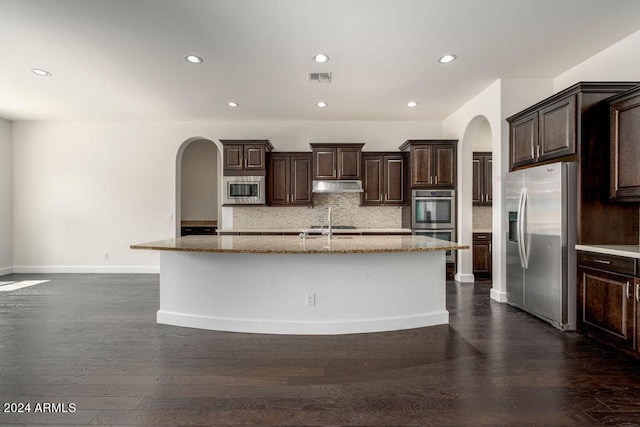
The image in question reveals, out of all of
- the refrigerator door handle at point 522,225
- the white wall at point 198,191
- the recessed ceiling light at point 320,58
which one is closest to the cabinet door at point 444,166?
the refrigerator door handle at point 522,225

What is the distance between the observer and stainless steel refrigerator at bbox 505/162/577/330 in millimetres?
3307

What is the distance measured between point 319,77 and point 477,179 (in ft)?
11.3

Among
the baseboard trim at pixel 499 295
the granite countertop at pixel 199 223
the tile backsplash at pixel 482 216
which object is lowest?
the baseboard trim at pixel 499 295

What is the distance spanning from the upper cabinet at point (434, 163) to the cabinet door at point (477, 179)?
17.9 inches

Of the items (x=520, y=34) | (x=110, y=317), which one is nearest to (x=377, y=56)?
(x=520, y=34)

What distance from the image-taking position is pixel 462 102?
543 centimetres

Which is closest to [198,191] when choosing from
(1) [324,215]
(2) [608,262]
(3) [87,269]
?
(3) [87,269]

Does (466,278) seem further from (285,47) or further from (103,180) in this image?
(103,180)

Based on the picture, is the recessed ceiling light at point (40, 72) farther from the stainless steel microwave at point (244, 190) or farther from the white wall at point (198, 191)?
the white wall at point (198, 191)

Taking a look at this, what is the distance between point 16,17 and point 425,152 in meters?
5.32

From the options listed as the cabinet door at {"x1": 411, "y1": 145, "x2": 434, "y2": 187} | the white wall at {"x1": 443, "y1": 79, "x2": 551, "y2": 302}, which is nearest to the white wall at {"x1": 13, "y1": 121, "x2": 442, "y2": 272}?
the cabinet door at {"x1": 411, "y1": 145, "x2": 434, "y2": 187}

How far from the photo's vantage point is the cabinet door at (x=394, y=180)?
623cm

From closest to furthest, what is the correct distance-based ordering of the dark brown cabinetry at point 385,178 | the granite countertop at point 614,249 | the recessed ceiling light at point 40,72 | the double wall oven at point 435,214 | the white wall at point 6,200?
the granite countertop at point 614,249 < the recessed ceiling light at point 40,72 < the double wall oven at point 435,214 < the dark brown cabinetry at point 385,178 < the white wall at point 6,200

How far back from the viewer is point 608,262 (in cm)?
292
